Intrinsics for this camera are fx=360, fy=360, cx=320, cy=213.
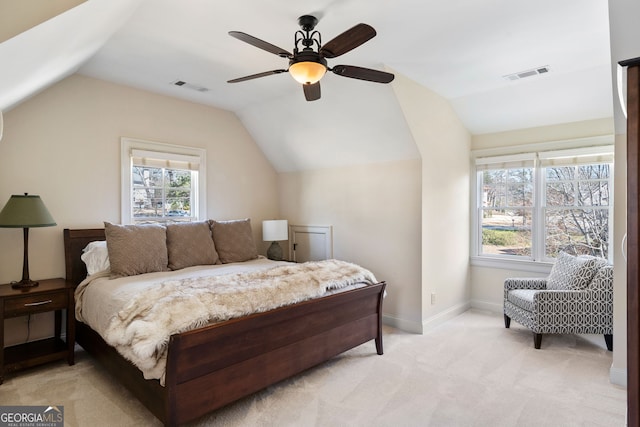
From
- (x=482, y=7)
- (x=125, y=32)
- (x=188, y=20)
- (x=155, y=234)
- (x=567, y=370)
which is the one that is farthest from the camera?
(x=155, y=234)

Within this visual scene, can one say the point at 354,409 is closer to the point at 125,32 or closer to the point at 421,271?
the point at 421,271

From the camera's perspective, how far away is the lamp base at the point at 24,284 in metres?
2.93

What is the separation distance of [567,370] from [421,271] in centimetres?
146

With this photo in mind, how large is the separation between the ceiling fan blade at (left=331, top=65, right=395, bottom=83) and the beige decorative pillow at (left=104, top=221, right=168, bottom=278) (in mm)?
2260

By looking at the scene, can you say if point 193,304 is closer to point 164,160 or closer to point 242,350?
point 242,350

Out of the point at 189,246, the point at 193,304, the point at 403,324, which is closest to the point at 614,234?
the point at 403,324

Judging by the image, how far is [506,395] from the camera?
8.36ft

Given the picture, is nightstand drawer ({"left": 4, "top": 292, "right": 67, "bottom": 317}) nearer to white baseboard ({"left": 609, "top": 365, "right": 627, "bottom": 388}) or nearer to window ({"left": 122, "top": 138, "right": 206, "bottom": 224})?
window ({"left": 122, "top": 138, "right": 206, "bottom": 224})

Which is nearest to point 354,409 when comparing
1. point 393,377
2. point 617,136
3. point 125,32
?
point 393,377

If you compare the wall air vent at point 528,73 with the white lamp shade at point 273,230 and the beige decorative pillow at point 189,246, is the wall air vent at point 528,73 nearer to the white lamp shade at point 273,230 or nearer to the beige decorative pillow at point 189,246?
→ the white lamp shade at point 273,230

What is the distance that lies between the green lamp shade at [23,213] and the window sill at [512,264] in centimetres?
469

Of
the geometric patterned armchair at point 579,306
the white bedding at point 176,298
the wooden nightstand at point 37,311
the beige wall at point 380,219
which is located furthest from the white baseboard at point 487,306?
the wooden nightstand at point 37,311

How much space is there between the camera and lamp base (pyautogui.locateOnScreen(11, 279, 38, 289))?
115 inches

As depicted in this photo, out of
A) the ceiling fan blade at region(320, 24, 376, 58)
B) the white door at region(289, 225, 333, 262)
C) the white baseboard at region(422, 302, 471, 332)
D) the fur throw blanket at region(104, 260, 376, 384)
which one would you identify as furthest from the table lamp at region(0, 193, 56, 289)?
the white baseboard at region(422, 302, 471, 332)
